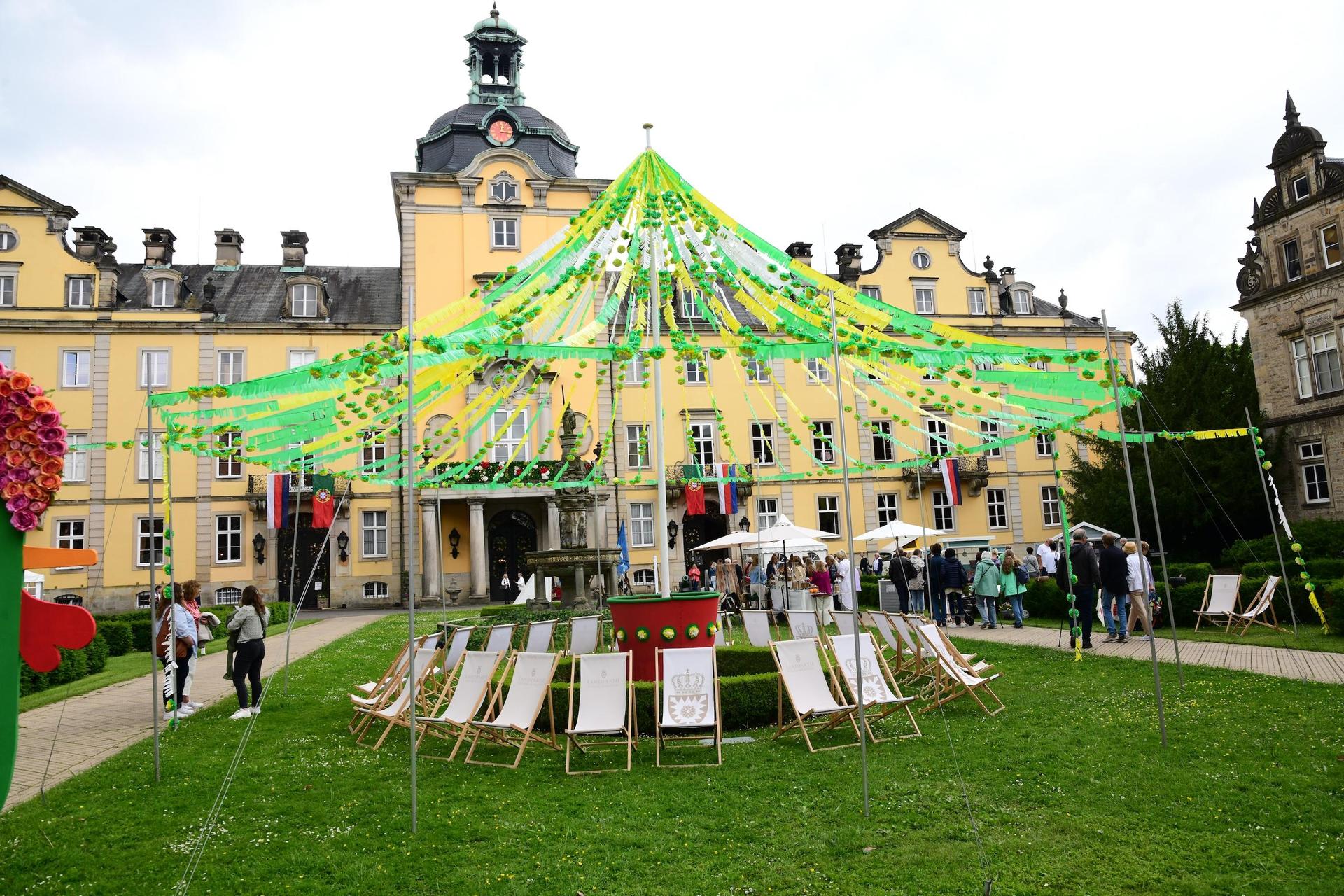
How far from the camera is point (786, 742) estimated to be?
7.86 metres

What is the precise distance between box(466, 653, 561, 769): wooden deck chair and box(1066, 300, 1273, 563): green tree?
20.5 metres

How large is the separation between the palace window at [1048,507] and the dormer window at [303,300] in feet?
93.3

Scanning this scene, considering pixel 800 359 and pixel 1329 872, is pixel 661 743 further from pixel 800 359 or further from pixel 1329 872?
pixel 1329 872

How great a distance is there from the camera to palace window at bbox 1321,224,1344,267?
25.2 metres

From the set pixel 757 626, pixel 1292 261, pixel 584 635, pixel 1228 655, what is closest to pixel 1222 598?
pixel 1228 655

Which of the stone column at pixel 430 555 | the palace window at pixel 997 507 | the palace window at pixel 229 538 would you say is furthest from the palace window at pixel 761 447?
the palace window at pixel 229 538

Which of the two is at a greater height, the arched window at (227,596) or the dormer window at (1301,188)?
the dormer window at (1301,188)

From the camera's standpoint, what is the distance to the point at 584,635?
1109 cm

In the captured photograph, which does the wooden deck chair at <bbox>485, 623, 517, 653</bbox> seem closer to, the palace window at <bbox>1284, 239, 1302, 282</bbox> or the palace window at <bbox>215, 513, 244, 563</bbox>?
the palace window at <bbox>215, 513, 244, 563</bbox>

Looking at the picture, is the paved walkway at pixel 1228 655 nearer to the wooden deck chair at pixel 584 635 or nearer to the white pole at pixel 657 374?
the white pole at pixel 657 374

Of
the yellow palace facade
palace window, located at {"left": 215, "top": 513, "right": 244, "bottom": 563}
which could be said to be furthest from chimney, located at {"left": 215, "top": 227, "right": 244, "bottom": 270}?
palace window, located at {"left": 215, "top": 513, "right": 244, "bottom": 563}

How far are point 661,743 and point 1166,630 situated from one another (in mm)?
10816

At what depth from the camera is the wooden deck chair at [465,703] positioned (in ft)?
25.2

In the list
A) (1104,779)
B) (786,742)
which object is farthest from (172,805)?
(1104,779)
